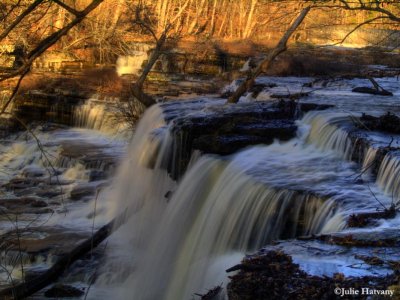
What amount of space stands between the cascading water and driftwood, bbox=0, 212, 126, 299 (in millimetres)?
598

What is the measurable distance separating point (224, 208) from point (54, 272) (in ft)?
8.26

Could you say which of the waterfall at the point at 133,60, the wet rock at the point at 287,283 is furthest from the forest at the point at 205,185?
the waterfall at the point at 133,60

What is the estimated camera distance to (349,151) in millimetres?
9117

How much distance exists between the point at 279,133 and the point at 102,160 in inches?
223

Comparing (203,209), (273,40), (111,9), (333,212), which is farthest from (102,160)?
(273,40)

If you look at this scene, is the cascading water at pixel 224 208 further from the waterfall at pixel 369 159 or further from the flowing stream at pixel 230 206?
the waterfall at pixel 369 159

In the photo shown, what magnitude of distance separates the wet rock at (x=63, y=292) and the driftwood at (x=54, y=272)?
181 millimetres

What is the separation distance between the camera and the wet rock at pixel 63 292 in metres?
8.25

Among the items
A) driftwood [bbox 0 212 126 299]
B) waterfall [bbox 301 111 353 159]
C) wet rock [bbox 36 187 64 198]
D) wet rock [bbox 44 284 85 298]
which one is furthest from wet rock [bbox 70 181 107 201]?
waterfall [bbox 301 111 353 159]

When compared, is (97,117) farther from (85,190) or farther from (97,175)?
(85,190)

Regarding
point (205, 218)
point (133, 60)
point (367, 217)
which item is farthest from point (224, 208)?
point (133, 60)

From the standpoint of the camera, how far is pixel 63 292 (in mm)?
8289

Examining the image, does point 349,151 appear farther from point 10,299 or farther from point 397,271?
point 10,299

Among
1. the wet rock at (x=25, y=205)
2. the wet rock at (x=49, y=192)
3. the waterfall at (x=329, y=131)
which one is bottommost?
the wet rock at (x=25, y=205)
